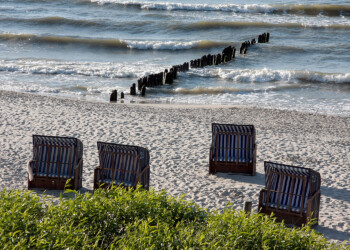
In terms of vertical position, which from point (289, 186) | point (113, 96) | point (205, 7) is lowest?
point (113, 96)

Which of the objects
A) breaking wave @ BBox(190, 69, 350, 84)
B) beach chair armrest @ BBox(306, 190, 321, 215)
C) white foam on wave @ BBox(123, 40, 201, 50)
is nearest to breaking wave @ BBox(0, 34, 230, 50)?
white foam on wave @ BBox(123, 40, 201, 50)

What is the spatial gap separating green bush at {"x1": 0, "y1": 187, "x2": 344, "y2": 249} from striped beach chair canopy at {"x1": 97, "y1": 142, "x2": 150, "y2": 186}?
2702 millimetres

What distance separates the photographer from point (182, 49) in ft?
109

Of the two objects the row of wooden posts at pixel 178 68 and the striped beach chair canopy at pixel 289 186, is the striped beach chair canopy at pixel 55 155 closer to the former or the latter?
the striped beach chair canopy at pixel 289 186

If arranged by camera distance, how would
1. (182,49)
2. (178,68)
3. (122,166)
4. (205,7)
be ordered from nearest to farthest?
(122,166), (178,68), (182,49), (205,7)

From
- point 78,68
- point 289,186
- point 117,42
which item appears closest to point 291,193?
point 289,186

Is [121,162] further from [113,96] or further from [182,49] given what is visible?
[182,49]

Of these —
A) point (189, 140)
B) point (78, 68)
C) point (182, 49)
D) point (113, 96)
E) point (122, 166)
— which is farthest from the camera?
point (182, 49)

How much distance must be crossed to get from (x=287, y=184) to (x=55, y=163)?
4.19m

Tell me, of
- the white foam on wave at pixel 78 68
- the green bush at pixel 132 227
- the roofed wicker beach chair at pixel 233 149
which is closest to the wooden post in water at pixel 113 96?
the white foam on wave at pixel 78 68

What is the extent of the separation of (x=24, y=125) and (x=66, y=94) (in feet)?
23.5

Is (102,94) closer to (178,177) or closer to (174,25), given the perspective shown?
(178,177)

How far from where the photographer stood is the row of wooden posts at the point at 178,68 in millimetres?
22312

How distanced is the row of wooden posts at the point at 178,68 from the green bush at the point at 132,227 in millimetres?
13969
